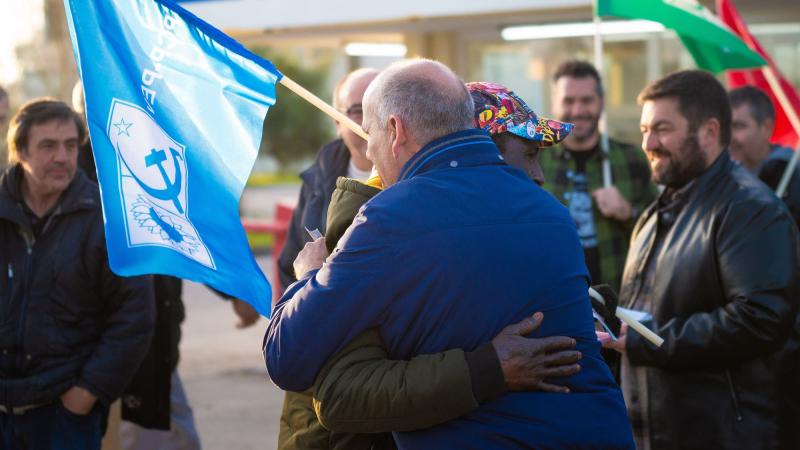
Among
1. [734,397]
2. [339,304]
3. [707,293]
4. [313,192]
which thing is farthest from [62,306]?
[734,397]

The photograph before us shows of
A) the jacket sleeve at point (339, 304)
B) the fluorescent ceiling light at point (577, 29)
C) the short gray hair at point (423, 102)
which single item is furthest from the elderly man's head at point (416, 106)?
the fluorescent ceiling light at point (577, 29)

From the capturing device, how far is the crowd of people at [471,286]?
2.66 meters

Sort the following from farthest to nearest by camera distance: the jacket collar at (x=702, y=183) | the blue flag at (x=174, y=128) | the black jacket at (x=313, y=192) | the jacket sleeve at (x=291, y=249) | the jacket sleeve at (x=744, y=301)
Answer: the jacket sleeve at (x=291, y=249) < the black jacket at (x=313, y=192) < the jacket collar at (x=702, y=183) < the jacket sleeve at (x=744, y=301) < the blue flag at (x=174, y=128)

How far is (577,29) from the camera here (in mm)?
9523

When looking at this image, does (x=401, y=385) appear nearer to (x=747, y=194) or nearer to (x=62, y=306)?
(x=747, y=194)

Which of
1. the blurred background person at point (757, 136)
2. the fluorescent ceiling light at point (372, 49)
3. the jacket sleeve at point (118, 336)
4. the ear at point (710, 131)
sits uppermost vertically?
the fluorescent ceiling light at point (372, 49)

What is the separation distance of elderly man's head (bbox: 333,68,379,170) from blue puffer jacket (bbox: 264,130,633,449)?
2073mm

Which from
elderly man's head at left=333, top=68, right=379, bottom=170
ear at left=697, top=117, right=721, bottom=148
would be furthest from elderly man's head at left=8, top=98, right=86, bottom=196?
ear at left=697, top=117, right=721, bottom=148

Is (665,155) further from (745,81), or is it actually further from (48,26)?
(48,26)

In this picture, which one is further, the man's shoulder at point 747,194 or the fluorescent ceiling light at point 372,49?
the fluorescent ceiling light at point 372,49

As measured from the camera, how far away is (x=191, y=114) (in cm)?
342

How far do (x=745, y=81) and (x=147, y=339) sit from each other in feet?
15.0

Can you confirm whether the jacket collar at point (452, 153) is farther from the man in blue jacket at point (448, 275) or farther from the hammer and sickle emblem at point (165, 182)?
the hammer and sickle emblem at point (165, 182)

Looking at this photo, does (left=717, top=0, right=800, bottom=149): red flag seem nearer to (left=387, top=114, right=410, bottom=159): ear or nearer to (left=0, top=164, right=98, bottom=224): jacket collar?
(left=0, top=164, right=98, bottom=224): jacket collar
